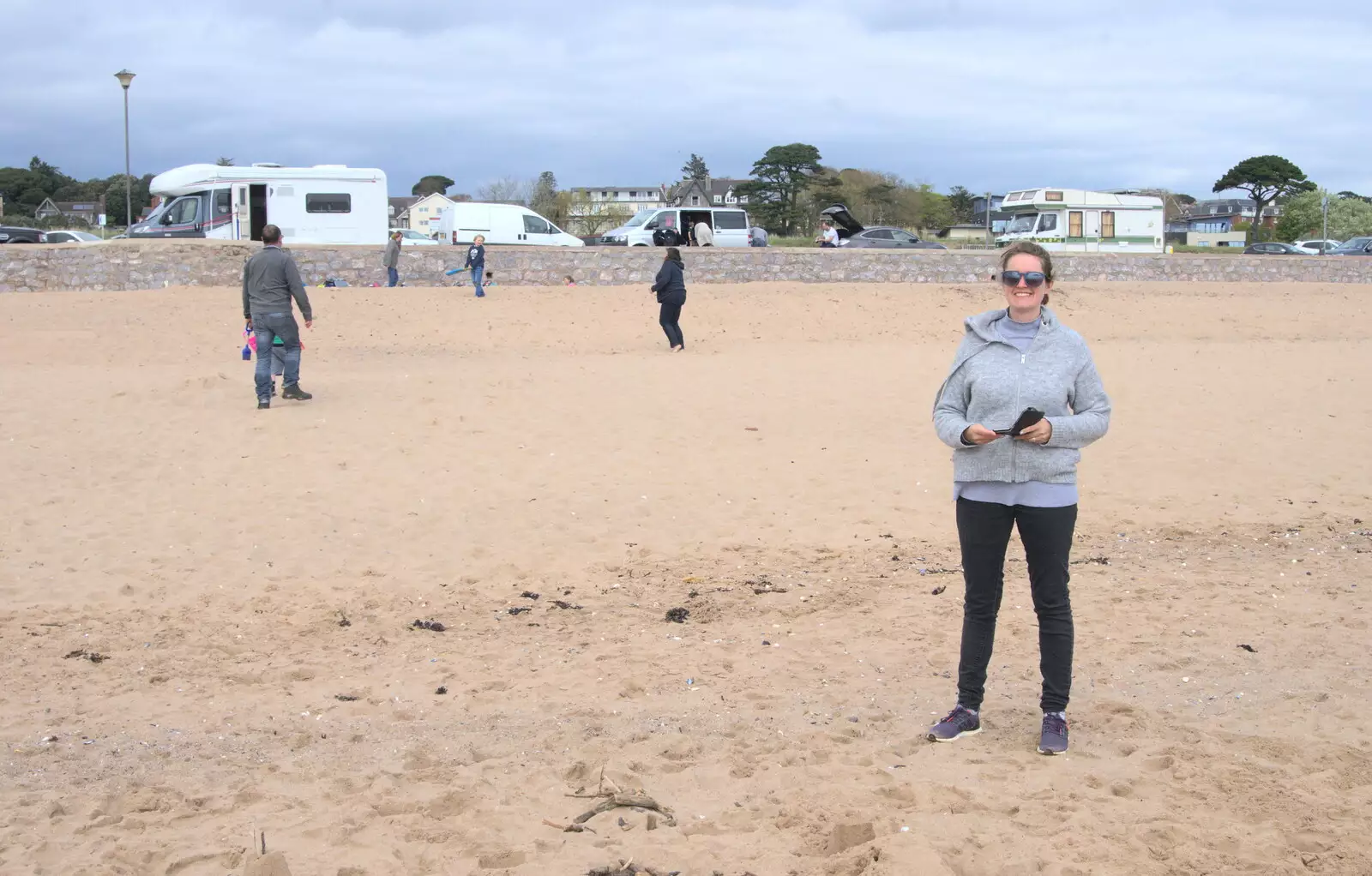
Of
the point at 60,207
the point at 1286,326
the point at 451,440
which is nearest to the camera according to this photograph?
the point at 451,440

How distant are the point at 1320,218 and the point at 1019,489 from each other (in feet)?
251

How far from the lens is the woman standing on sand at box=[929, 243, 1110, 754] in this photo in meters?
4.05

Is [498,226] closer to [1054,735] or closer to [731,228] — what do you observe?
[731,228]

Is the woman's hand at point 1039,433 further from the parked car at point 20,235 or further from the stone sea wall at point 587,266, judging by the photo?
the parked car at point 20,235

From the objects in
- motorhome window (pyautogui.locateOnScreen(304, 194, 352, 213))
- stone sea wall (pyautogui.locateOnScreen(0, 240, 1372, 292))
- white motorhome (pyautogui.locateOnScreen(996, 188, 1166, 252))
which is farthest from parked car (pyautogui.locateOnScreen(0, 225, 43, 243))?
white motorhome (pyautogui.locateOnScreen(996, 188, 1166, 252))

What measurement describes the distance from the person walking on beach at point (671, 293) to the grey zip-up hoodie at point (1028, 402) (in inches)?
509

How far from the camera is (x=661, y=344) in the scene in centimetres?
1847

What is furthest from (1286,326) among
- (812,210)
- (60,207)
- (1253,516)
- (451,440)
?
(60,207)

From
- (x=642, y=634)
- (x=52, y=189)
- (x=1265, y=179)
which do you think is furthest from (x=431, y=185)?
(x=642, y=634)

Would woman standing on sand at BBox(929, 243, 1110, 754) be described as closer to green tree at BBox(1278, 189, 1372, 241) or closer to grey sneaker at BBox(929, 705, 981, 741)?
grey sneaker at BBox(929, 705, 981, 741)

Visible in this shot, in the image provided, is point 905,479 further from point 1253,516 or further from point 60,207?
point 60,207

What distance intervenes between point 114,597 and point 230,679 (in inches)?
64.2

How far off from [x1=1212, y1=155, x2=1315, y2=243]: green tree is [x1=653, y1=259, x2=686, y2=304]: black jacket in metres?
65.0

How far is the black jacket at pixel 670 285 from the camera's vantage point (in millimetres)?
16969
